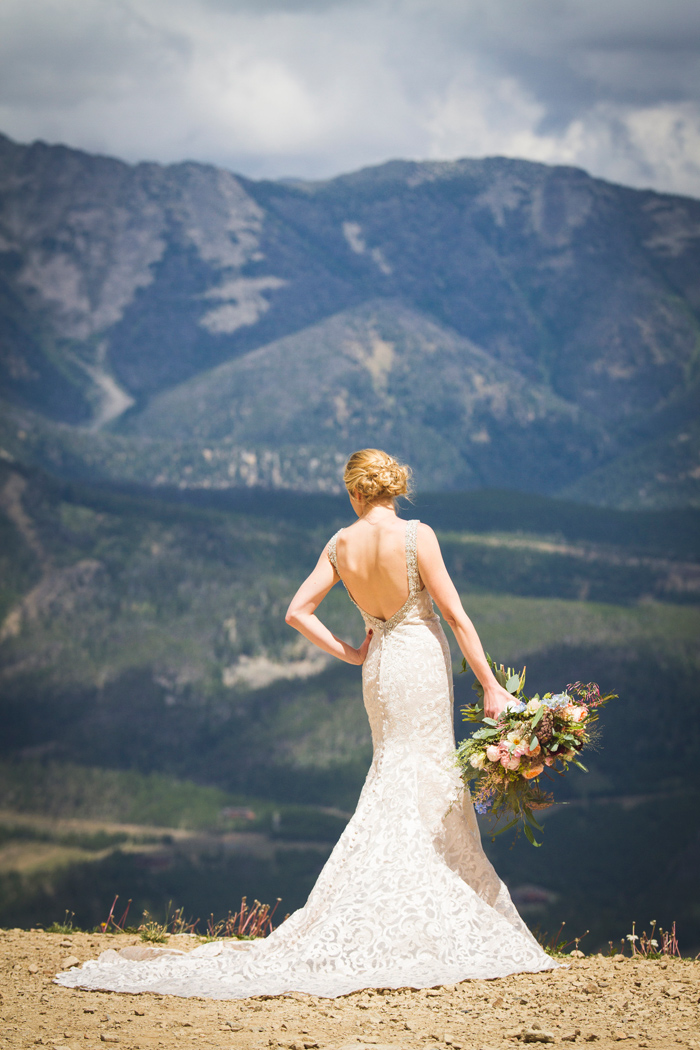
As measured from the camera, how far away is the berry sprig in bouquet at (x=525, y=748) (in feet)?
20.3

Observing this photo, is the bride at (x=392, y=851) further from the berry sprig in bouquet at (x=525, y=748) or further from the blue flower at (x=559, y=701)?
the blue flower at (x=559, y=701)

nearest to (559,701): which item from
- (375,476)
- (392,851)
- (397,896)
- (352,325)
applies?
(392,851)

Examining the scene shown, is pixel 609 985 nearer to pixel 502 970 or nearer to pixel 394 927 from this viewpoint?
pixel 502 970

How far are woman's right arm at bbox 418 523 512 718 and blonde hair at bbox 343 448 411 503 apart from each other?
348 mm

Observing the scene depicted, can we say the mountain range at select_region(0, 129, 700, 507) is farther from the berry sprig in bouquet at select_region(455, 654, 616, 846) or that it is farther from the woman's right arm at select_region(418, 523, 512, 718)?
the berry sprig in bouquet at select_region(455, 654, 616, 846)

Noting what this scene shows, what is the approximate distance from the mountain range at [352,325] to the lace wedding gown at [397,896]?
112 m

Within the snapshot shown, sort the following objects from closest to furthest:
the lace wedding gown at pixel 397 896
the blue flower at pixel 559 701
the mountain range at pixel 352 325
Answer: the lace wedding gown at pixel 397 896 → the blue flower at pixel 559 701 → the mountain range at pixel 352 325

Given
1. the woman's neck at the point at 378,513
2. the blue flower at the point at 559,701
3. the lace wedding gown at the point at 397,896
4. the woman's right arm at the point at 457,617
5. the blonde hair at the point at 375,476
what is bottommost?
the lace wedding gown at the point at 397,896

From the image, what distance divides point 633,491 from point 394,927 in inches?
5337

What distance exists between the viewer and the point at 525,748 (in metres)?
6.17

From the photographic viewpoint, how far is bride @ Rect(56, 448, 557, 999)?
603 centimetres

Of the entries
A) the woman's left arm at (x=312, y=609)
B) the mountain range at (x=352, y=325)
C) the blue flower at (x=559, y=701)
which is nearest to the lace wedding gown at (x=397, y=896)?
the woman's left arm at (x=312, y=609)

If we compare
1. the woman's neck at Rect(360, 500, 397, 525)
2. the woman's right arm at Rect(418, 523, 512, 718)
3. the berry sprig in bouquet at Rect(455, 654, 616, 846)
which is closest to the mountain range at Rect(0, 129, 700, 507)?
the woman's neck at Rect(360, 500, 397, 525)

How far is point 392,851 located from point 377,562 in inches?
65.4
